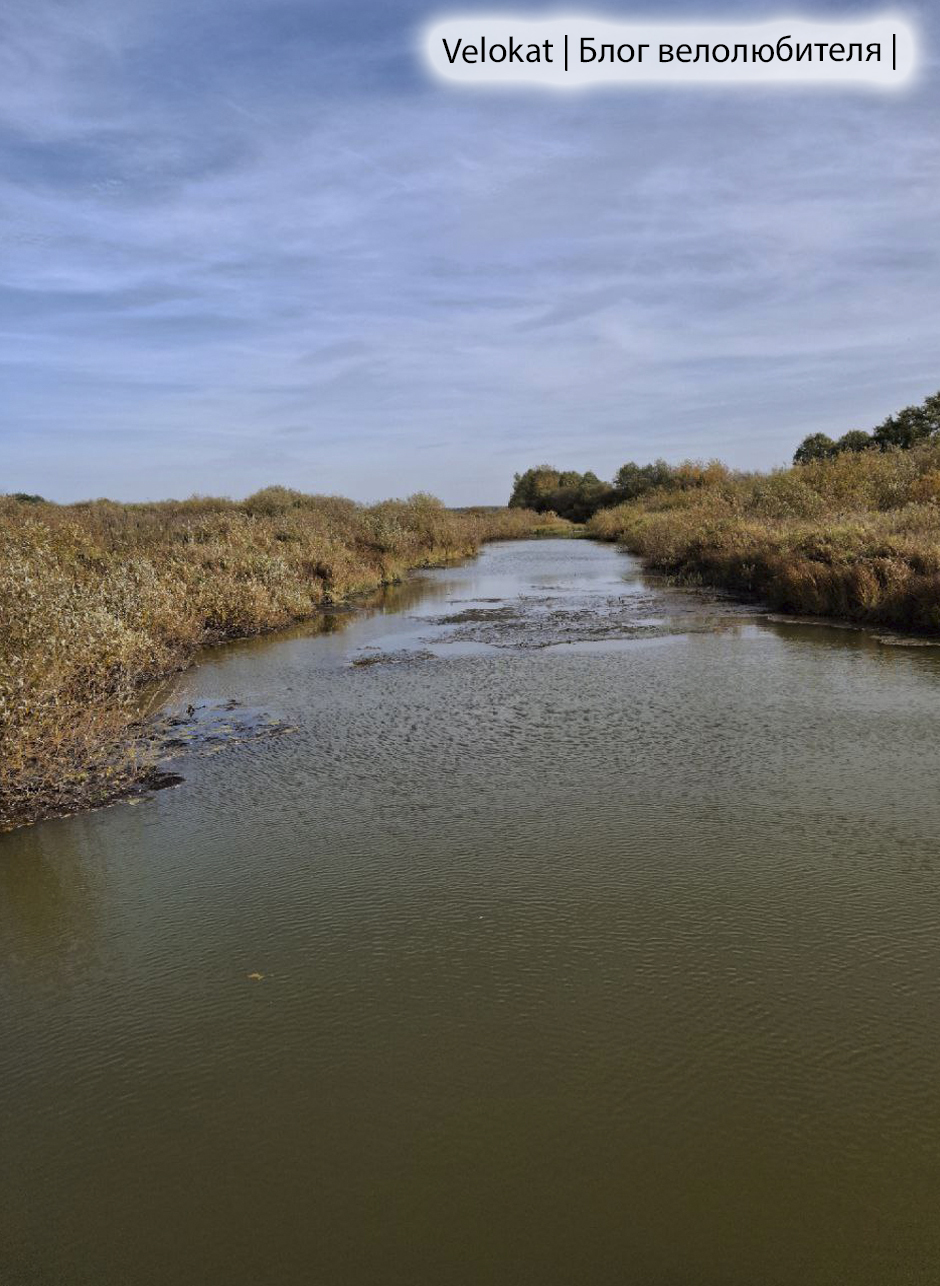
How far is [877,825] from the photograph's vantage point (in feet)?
18.5

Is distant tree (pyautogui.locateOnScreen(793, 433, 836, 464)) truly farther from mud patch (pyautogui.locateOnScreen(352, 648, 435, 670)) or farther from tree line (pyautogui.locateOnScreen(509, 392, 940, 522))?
mud patch (pyautogui.locateOnScreen(352, 648, 435, 670))

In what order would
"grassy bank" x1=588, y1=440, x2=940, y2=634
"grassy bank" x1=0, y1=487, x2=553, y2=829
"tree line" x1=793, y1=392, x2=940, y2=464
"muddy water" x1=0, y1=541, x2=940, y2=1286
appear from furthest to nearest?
"tree line" x1=793, y1=392, x2=940, y2=464, "grassy bank" x1=588, y1=440, x2=940, y2=634, "grassy bank" x1=0, y1=487, x2=553, y2=829, "muddy water" x1=0, y1=541, x2=940, y2=1286

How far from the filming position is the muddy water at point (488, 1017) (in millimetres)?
2703

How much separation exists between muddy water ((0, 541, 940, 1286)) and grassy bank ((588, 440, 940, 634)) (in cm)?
660

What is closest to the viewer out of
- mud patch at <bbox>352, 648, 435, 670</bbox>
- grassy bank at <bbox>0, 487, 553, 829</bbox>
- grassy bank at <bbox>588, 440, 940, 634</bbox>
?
grassy bank at <bbox>0, 487, 553, 829</bbox>

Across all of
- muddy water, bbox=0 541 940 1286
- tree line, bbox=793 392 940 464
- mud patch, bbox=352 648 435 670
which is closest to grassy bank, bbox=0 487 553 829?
muddy water, bbox=0 541 940 1286

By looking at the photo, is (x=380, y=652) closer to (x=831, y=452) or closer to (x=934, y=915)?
(x=934, y=915)

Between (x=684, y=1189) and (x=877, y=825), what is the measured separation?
11.4 feet

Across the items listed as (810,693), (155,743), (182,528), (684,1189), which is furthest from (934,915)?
(182,528)

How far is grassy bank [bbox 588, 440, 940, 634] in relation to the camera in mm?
13336

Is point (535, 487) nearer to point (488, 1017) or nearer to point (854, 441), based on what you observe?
point (854, 441)

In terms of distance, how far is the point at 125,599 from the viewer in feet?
40.2

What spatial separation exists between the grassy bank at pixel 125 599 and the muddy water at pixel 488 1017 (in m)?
0.65

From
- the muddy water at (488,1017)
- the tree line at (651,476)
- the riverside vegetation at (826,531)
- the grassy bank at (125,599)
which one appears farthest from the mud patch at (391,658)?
the tree line at (651,476)
